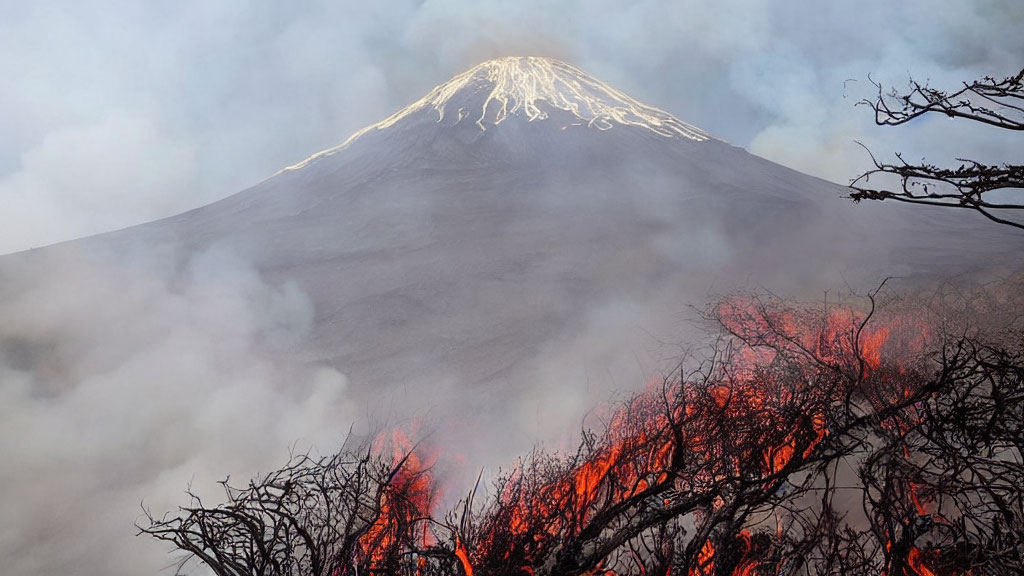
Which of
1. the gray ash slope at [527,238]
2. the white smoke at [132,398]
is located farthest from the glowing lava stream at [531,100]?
the white smoke at [132,398]

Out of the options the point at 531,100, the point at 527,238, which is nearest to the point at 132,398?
the point at 527,238

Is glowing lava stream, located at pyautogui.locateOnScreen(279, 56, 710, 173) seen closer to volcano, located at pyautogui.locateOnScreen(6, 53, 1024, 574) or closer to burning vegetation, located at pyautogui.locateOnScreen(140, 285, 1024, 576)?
volcano, located at pyautogui.locateOnScreen(6, 53, 1024, 574)

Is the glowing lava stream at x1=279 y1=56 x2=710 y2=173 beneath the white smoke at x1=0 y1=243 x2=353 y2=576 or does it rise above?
above

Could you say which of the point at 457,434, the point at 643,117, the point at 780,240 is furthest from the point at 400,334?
the point at 643,117

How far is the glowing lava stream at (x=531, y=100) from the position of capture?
180 feet

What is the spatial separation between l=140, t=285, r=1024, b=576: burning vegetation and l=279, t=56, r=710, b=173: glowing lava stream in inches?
1232

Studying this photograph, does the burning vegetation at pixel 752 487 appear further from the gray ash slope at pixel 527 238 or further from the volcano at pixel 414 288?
the gray ash slope at pixel 527 238

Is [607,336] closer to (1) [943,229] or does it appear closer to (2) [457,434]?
(2) [457,434]

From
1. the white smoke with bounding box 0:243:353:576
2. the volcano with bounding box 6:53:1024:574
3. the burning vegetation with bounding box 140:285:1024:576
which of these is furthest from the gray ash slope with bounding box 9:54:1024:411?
the burning vegetation with bounding box 140:285:1024:576

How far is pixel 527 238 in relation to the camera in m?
38.7

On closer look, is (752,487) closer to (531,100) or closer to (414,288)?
(414,288)

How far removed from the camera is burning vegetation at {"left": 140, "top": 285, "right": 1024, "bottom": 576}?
4.77 metres

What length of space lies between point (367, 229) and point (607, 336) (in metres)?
19.0

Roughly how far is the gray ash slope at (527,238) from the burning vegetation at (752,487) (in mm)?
6012
